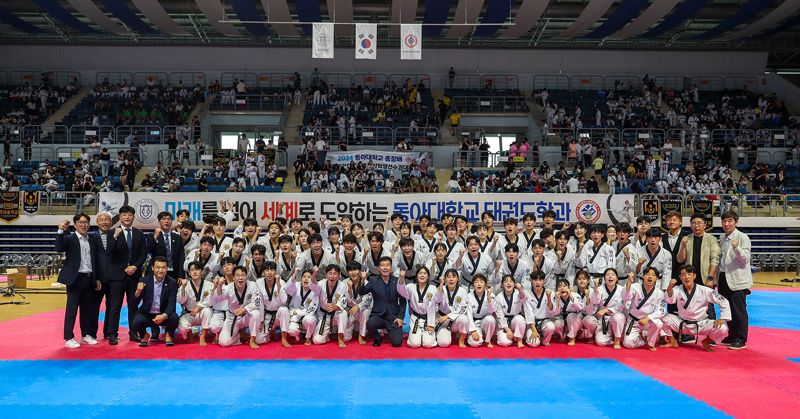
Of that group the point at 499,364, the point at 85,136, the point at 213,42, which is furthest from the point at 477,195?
the point at 213,42

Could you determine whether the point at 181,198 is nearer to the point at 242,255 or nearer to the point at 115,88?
the point at 242,255

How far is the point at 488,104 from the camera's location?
99.6 feet

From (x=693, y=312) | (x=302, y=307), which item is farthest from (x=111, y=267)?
(x=693, y=312)

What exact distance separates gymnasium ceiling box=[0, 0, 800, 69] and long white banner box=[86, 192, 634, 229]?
33.8 feet

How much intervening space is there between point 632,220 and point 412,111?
12914 millimetres

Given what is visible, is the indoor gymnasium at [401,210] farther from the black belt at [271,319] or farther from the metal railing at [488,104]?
the metal railing at [488,104]

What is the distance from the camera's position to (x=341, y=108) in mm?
29406

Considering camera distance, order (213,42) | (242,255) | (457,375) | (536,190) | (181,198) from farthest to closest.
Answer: (213,42)
(536,190)
(181,198)
(242,255)
(457,375)

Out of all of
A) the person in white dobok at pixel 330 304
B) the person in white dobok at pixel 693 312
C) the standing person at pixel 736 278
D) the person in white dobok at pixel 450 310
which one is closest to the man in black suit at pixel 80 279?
the person in white dobok at pixel 330 304

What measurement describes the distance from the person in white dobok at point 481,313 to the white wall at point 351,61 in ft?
81.8

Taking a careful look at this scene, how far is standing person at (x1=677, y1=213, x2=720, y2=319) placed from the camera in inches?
345

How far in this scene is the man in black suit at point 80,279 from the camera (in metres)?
8.39

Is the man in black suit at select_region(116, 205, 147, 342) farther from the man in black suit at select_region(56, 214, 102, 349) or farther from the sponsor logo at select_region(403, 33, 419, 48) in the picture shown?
the sponsor logo at select_region(403, 33, 419, 48)

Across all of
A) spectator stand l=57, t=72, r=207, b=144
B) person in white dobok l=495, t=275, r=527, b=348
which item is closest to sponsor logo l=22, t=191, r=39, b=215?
spectator stand l=57, t=72, r=207, b=144
